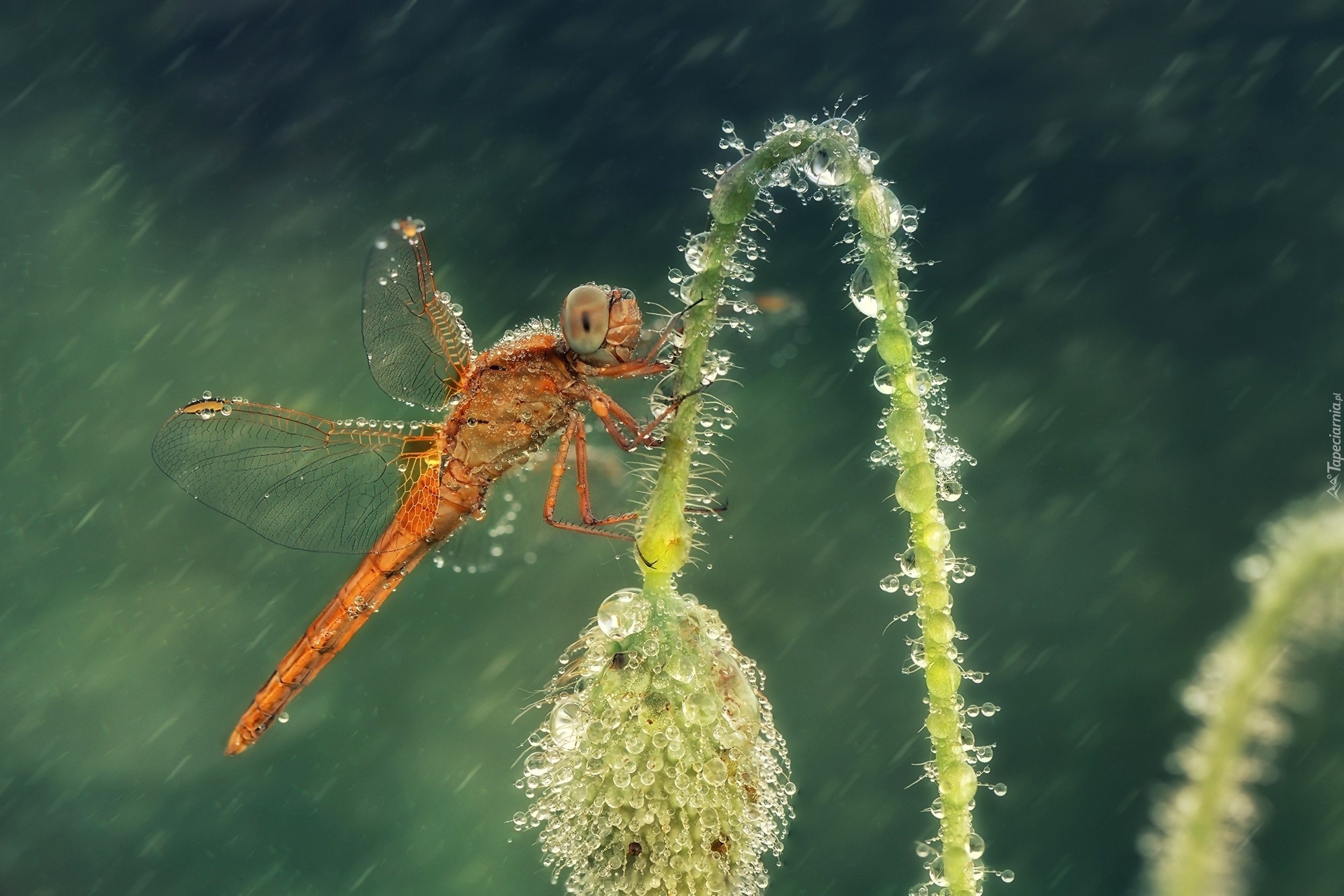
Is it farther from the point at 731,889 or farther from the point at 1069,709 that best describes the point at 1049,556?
the point at 731,889

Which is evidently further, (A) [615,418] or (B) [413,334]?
(B) [413,334]

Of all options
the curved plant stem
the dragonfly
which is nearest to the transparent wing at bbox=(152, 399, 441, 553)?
the dragonfly

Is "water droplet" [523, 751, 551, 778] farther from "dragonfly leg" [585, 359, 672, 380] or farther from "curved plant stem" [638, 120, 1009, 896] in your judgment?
"dragonfly leg" [585, 359, 672, 380]

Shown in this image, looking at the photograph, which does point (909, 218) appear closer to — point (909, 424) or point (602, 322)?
point (909, 424)

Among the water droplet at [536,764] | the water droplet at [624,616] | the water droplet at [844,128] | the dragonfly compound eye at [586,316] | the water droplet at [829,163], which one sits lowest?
the water droplet at [536,764]

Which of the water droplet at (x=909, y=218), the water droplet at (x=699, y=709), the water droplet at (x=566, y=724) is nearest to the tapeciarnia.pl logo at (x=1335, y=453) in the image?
the water droplet at (x=909, y=218)

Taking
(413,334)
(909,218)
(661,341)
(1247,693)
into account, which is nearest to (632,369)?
(661,341)

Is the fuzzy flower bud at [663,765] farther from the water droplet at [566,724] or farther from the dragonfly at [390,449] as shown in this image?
the dragonfly at [390,449]
